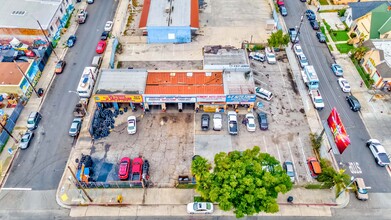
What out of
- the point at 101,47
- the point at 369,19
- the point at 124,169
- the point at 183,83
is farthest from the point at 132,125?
the point at 369,19

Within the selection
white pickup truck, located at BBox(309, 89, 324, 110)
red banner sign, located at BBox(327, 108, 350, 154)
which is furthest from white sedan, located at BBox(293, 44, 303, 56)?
red banner sign, located at BBox(327, 108, 350, 154)

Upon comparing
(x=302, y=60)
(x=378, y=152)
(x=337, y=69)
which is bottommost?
(x=378, y=152)

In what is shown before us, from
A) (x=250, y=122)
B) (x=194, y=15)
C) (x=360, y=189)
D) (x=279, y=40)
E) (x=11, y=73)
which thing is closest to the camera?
(x=360, y=189)

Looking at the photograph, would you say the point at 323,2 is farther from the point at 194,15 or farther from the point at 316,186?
the point at 316,186

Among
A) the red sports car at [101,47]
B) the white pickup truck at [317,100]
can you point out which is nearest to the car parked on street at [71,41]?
the red sports car at [101,47]

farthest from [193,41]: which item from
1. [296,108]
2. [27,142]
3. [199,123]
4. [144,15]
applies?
[27,142]

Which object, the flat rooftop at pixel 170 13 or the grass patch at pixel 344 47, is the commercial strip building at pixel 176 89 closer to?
the flat rooftop at pixel 170 13
